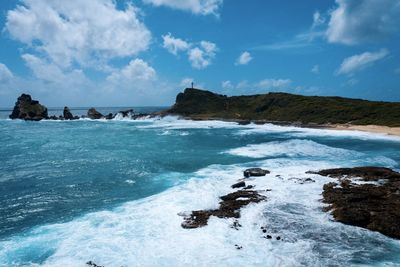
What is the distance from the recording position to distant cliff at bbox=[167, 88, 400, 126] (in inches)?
3467

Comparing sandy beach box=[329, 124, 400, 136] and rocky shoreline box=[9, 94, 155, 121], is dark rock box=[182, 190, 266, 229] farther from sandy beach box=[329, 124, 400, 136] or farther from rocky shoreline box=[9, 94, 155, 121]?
rocky shoreline box=[9, 94, 155, 121]

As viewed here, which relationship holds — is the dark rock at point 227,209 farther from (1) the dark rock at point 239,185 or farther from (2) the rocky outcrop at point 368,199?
(2) the rocky outcrop at point 368,199

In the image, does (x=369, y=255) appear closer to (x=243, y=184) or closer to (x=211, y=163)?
(x=243, y=184)

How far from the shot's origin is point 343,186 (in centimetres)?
2525

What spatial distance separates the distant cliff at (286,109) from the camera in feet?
289

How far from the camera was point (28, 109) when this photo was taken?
152 m

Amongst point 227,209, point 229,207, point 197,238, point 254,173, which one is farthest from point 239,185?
point 197,238

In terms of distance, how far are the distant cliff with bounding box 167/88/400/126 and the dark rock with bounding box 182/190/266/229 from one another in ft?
209

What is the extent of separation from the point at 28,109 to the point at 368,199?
513 feet

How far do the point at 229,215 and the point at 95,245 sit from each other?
8000 millimetres

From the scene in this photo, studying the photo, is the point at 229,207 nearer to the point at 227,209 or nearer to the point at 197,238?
the point at 227,209

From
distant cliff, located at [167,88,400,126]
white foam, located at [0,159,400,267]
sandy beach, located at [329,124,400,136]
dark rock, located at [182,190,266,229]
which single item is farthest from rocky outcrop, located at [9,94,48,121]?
dark rock, located at [182,190,266,229]

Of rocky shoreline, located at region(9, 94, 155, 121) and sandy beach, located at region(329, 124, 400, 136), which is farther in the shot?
rocky shoreline, located at region(9, 94, 155, 121)

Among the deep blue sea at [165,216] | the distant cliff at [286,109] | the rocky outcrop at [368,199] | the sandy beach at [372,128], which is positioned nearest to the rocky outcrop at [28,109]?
the distant cliff at [286,109]
